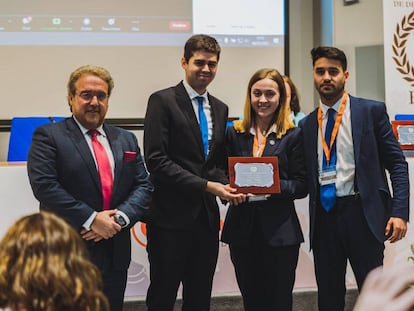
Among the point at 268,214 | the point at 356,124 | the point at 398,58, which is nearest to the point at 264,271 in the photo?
the point at 268,214

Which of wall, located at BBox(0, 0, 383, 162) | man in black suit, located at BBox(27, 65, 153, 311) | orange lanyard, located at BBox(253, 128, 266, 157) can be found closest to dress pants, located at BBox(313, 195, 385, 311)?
orange lanyard, located at BBox(253, 128, 266, 157)

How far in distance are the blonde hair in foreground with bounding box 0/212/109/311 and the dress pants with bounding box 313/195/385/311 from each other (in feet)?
5.67

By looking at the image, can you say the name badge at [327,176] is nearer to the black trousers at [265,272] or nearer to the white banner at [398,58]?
the black trousers at [265,272]

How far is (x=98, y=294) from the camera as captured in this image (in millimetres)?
1027

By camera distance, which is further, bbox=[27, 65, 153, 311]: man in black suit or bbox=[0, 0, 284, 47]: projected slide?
bbox=[0, 0, 284, 47]: projected slide

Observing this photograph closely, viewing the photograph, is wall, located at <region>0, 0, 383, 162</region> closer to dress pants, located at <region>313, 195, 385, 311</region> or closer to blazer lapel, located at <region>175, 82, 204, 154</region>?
blazer lapel, located at <region>175, 82, 204, 154</region>

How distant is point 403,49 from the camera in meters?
4.43

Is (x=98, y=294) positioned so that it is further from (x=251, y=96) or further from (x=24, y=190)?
(x=24, y=190)

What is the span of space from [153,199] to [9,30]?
305 cm

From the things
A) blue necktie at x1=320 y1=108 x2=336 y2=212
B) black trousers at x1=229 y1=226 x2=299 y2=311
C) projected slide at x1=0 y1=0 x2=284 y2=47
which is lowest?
black trousers at x1=229 y1=226 x2=299 y2=311

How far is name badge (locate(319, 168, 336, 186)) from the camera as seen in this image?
2.50 meters

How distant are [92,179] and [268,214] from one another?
838 mm

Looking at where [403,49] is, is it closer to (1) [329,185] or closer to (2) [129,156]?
(1) [329,185]

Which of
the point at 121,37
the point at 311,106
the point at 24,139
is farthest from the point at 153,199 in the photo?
the point at 311,106
